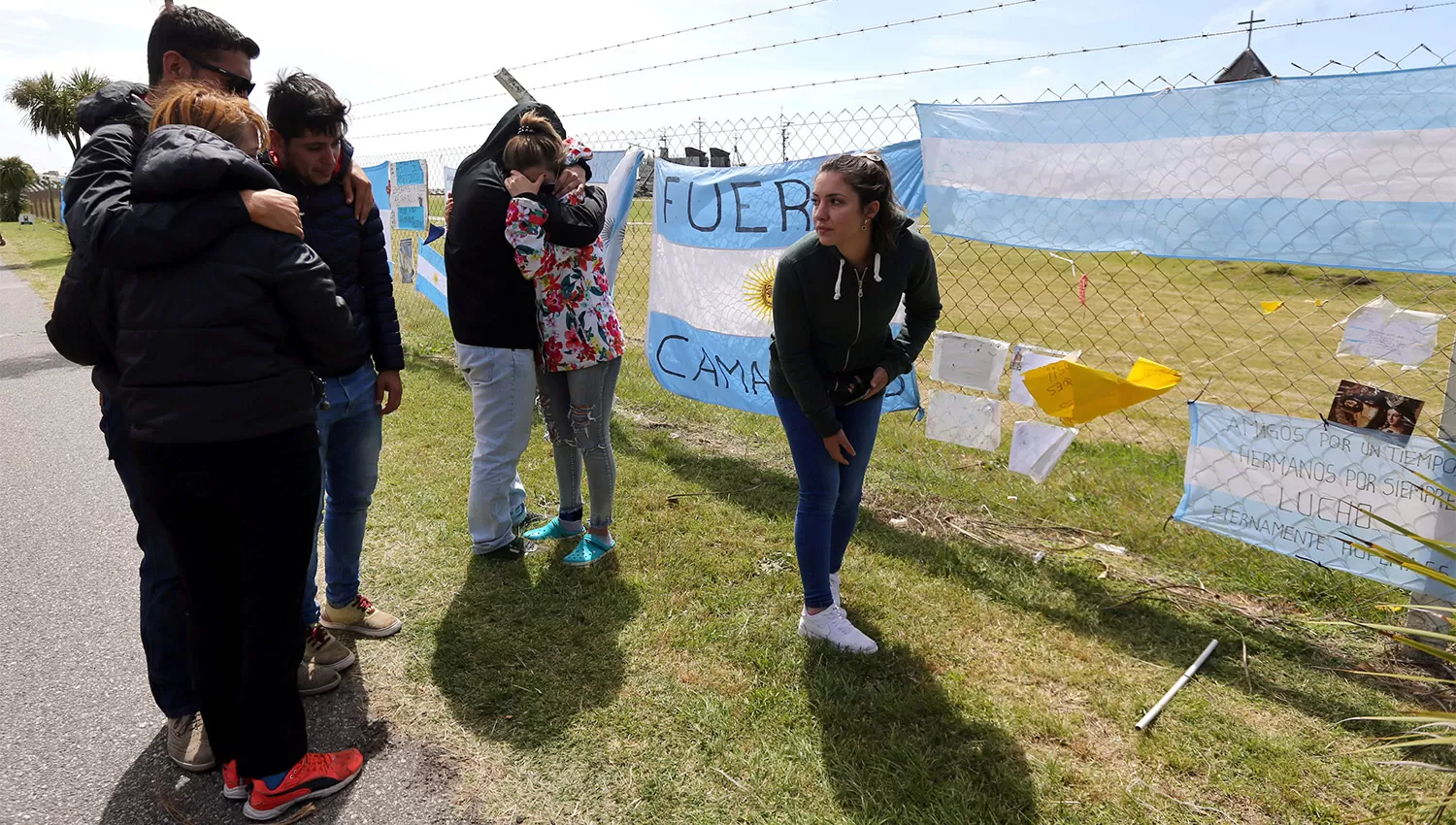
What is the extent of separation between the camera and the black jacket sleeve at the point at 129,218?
5.97ft

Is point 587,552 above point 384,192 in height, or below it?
below

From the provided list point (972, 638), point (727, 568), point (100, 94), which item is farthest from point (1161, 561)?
point (100, 94)

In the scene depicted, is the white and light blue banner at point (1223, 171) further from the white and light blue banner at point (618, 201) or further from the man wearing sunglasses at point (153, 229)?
the man wearing sunglasses at point (153, 229)

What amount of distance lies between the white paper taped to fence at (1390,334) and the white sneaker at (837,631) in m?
1.89

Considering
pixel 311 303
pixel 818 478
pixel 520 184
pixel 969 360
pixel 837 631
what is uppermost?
pixel 520 184

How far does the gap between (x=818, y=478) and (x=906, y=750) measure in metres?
0.92

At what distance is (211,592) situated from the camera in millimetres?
2115

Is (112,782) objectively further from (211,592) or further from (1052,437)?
(1052,437)

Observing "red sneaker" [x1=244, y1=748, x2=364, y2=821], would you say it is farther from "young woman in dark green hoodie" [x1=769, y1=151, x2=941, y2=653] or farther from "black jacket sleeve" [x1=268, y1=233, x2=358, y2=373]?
"young woman in dark green hoodie" [x1=769, y1=151, x2=941, y2=653]

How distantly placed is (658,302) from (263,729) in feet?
11.9

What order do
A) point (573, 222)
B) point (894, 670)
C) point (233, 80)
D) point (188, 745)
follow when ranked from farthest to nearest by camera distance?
1. point (573, 222)
2. point (894, 670)
3. point (233, 80)
4. point (188, 745)

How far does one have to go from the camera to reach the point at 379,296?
287 centimetres

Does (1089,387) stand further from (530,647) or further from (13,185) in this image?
(13,185)

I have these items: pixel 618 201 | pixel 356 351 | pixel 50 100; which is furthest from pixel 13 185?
pixel 356 351
